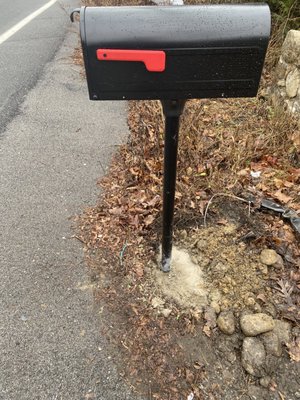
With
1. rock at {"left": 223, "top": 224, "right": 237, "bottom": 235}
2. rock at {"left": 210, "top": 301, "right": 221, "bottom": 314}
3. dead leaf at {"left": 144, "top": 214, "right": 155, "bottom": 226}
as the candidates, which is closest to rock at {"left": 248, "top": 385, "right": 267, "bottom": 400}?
rock at {"left": 210, "top": 301, "right": 221, "bottom": 314}

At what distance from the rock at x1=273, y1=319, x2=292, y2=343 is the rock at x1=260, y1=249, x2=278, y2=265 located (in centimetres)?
40

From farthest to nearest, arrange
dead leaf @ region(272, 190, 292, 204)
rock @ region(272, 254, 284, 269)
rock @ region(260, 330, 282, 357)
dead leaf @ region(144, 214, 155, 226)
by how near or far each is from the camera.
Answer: dead leaf @ region(272, 190, 292, 204) < dead leaf @ region(144, 214, 155, 226) < rock @ region(272, 254, 284, 269) < rock @ region(260, 330, 282, 357)

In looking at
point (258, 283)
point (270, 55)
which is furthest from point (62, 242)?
point (270, 55)

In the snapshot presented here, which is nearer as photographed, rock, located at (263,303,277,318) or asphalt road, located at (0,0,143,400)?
asphalt road, located at (0,0,143,400)

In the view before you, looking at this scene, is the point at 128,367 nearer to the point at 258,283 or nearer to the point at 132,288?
the point at 132,288

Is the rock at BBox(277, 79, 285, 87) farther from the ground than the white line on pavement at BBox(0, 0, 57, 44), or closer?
closer

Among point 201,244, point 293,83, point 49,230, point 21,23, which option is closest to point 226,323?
point 201,244

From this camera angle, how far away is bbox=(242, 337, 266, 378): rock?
1.83 meters

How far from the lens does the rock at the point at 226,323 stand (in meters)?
1.97

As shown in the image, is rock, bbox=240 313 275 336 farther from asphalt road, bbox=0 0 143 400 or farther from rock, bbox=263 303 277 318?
asphalt road, bbox=0 0 143 400

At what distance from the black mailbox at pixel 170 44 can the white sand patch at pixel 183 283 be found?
51.2 inches

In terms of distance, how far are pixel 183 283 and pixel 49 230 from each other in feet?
3.64

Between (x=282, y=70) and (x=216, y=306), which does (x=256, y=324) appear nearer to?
(x=216, y=306)

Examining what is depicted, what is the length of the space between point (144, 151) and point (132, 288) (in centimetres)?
139
